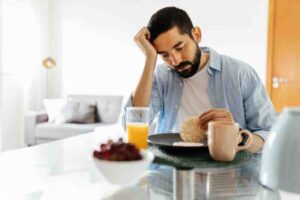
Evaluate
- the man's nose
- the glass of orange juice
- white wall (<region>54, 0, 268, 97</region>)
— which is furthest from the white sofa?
the glass of orange juice

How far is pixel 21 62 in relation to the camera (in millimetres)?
5195

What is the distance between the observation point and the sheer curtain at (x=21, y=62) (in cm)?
484

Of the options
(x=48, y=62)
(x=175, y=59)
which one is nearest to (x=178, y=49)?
(x=175, y=59)

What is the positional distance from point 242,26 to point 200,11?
0.56 m

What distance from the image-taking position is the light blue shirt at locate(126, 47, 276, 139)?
1.60 metres

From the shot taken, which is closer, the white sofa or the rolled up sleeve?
the rolled up sleeve

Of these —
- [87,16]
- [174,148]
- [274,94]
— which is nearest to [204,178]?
[174,148]

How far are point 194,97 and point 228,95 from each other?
159 mm

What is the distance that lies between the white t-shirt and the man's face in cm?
12

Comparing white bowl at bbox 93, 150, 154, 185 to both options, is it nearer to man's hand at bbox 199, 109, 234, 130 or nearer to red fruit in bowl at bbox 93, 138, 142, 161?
red fruit in bowl at bbox 93, 138, 142, 161

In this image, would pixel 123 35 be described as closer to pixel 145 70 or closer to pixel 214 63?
pixel 214 63

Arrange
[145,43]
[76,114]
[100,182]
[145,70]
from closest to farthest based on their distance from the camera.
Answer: [100,182], [145,43], [145,70], [76,114]

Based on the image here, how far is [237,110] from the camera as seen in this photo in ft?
5.41

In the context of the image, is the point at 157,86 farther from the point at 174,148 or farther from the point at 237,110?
the point at 174,148
